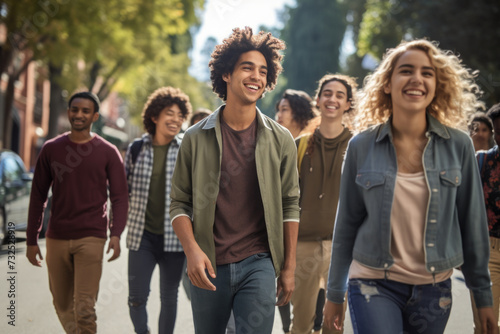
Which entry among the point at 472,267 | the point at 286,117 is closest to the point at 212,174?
the point at 472,267

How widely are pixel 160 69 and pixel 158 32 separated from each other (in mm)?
11462

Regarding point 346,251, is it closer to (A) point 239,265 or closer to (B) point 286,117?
(A) point 239,265

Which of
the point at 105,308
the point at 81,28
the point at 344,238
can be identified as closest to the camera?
the point at 344,238

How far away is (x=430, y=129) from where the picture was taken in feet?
9.29

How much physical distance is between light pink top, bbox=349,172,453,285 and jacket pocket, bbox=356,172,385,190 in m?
0.08

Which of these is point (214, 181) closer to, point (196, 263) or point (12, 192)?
point (196, 263)

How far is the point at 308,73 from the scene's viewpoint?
45906 millimetres

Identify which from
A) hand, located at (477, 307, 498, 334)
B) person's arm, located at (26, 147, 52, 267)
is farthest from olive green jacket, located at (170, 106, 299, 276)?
person's arm, located at (26, 147, 52, 267)

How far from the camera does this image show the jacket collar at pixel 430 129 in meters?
2.80

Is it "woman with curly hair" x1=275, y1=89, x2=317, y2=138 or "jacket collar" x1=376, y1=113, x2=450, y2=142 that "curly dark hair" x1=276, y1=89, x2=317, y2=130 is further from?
"jacket collar" x1=376, y1=113, x2=450, y2=142

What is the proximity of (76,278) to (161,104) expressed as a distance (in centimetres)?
177

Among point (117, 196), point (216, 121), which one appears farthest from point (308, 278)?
point (216, 121)

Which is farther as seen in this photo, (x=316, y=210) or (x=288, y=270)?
(x=316, y=210)

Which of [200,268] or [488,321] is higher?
[200,268]
